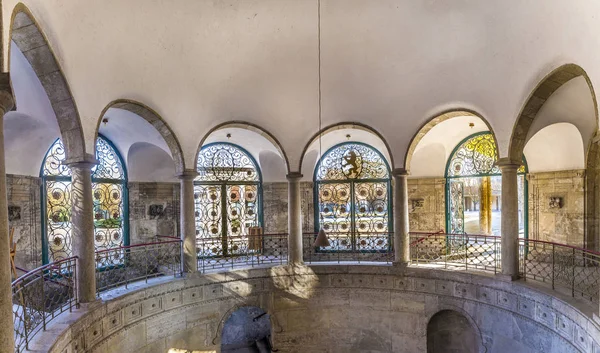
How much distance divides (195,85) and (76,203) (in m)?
3.70

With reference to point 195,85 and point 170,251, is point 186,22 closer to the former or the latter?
point 195,85

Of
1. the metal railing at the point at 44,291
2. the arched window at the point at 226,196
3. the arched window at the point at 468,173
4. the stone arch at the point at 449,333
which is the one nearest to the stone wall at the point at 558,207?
the arched window at the point at 468,173

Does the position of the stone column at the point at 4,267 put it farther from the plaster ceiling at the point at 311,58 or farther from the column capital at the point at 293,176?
the column capital at the point at 293,176

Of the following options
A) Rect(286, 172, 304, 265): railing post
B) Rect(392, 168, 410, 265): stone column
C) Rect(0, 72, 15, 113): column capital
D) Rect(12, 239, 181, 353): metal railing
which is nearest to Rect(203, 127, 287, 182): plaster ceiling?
Rect(286, 172, 304, 265): railing post

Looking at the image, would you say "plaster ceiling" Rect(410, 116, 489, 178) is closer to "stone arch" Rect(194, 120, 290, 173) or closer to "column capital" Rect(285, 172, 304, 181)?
"column capital" Rect(285, 172, 304, 181)

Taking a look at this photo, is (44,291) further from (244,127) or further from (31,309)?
(244,127)

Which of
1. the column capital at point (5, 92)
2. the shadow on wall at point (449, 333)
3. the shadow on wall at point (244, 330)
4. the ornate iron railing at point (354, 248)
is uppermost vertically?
the column capital at point (5, 92)

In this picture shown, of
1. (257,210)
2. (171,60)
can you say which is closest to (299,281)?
(257,210)

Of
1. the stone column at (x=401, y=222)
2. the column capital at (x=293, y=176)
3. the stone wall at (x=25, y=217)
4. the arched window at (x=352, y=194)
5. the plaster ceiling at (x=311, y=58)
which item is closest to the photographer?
the plaster ceiling at (x=311, y=58)

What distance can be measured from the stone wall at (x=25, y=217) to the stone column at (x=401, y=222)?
890cm

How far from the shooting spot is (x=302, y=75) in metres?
9.70

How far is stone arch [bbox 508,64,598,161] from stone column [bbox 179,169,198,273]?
24.6 ft

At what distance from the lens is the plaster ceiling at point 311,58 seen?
6.43 metres

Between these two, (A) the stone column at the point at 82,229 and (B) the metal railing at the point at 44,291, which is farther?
(A) the stone column at the point at 82,229
